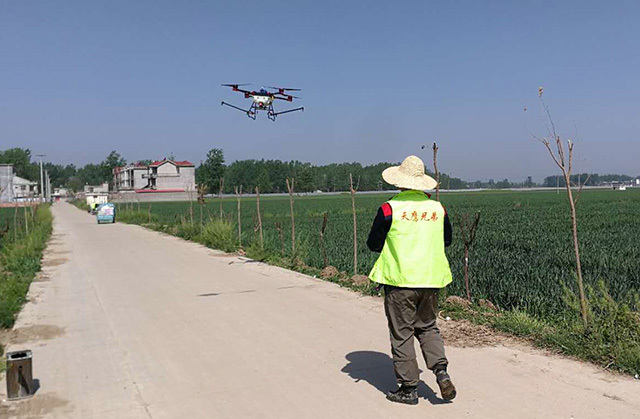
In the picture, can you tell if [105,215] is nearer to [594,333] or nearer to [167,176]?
[594,333]

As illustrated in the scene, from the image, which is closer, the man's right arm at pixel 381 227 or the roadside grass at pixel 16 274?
the man's right arm at pixel 381 227

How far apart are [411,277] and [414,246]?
0.25 metres

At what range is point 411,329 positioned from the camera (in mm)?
4523

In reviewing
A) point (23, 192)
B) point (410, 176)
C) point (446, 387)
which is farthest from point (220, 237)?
point (23, 192)

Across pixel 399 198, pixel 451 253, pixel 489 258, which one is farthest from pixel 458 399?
pixel 451 253

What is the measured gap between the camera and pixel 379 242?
4602 millimetres

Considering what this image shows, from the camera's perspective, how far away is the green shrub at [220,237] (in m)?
17.4

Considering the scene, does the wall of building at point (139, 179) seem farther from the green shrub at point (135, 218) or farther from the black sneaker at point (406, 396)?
the black sneaker at point (406, 396)

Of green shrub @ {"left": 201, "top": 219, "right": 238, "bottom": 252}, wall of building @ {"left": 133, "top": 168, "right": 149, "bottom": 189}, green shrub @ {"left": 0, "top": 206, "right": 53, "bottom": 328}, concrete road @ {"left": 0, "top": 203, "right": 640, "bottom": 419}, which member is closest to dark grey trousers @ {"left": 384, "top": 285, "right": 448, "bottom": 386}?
concrete road @ {"left": 0, "top": 203, "right": 640, "bottom": 419}

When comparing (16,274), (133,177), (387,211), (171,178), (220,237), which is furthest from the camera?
(133,177)

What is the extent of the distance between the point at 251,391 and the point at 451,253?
9.74m

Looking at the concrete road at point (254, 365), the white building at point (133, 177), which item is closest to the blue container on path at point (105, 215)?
the concrete road at point (254, 365)

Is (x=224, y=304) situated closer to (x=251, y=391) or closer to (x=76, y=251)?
(x=251, y=391)

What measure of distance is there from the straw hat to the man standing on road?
0.03 m
